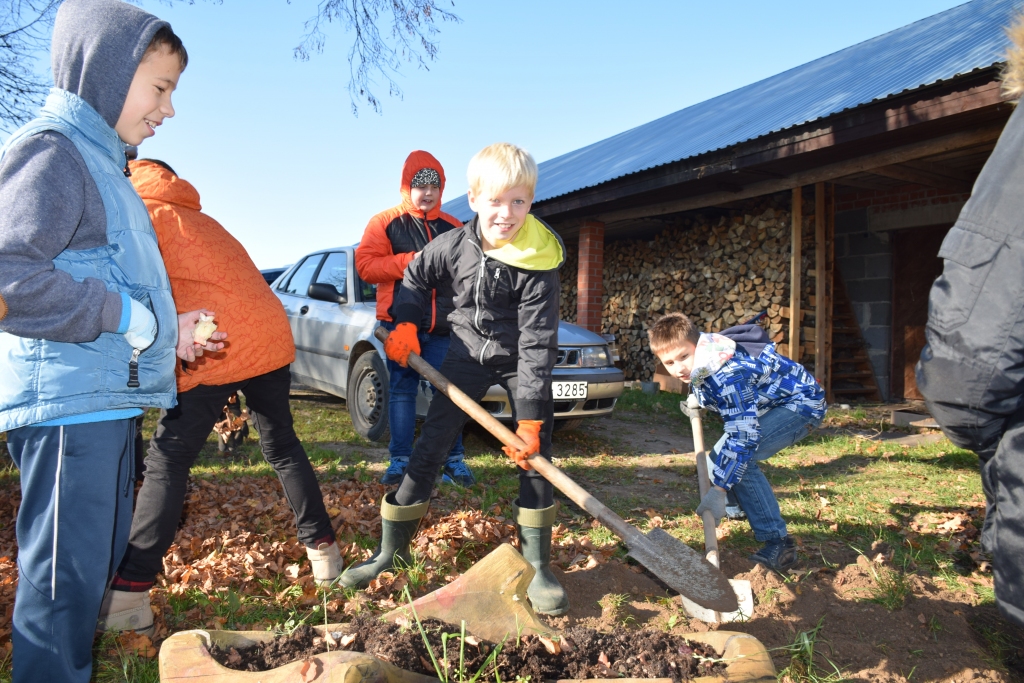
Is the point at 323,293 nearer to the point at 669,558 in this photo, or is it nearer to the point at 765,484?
the point at 765,484

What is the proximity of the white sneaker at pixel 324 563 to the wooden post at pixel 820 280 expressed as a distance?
688 cm

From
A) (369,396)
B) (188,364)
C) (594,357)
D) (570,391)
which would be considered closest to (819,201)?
(594,357)

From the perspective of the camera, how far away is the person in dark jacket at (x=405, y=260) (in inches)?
162

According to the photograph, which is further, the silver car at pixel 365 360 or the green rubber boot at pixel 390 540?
the silver car at pixel 365 360

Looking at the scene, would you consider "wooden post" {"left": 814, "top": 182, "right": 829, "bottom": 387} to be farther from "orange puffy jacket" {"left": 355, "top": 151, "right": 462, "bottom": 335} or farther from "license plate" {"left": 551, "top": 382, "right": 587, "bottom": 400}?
"orange puffy jacket" {"left": 355, "top": 151, "right": 462, "bottom": 335}

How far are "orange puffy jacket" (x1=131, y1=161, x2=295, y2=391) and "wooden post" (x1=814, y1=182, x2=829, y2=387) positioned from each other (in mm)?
7196

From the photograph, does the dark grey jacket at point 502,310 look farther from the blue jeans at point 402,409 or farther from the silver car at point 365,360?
the silver car at point 365,360

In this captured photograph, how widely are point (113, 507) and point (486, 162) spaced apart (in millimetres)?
1688

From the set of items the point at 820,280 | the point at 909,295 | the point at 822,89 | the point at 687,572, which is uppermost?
the point at 822,89

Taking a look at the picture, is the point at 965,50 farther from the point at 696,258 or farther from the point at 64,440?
the point at 64,440

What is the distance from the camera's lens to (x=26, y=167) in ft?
5.00

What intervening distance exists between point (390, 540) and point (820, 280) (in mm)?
7074

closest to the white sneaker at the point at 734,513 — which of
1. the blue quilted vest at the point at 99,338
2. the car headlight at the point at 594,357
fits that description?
the car headlight at the point at 594,357

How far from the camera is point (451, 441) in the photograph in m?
2.74
